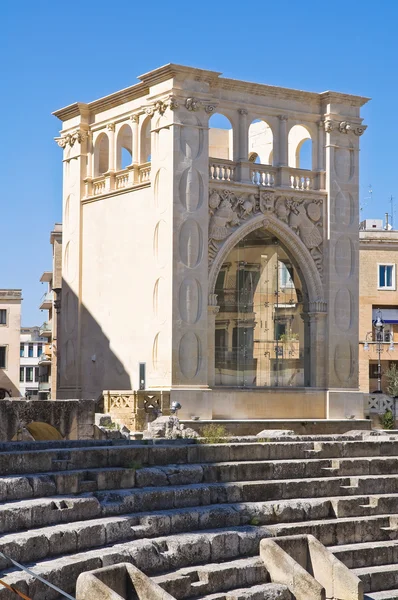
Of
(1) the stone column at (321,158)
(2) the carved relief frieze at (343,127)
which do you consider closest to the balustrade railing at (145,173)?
(1) the stone column at (321,158)

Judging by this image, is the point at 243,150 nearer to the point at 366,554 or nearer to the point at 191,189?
the point at 191,189

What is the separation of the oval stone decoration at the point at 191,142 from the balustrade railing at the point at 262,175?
201 cm

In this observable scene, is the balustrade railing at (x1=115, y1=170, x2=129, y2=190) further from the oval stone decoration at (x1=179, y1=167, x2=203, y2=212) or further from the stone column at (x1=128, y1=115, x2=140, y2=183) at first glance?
the oval stone decoration at (x1=179, y1=167, x2=203, y2=212)

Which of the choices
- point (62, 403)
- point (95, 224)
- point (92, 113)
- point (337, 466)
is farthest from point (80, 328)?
point (337, 466)

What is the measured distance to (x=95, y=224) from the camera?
3766 cm

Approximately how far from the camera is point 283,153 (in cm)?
3641

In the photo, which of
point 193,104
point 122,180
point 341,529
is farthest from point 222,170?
point 341,529

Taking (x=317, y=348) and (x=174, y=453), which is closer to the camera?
(x=174, y=453)

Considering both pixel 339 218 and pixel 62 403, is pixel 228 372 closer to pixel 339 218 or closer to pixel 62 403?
pixel 339 218

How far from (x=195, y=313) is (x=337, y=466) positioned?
1253cm

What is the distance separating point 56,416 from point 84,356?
11377mm

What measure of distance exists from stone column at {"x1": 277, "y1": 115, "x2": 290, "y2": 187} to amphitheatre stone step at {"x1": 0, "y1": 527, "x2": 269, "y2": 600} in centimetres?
1870

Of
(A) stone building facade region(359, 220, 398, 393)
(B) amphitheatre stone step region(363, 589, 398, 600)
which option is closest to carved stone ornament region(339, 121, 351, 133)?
(A) stone building facade region(359, 220, 398, 393)

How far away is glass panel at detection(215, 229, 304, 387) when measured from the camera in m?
35.4
